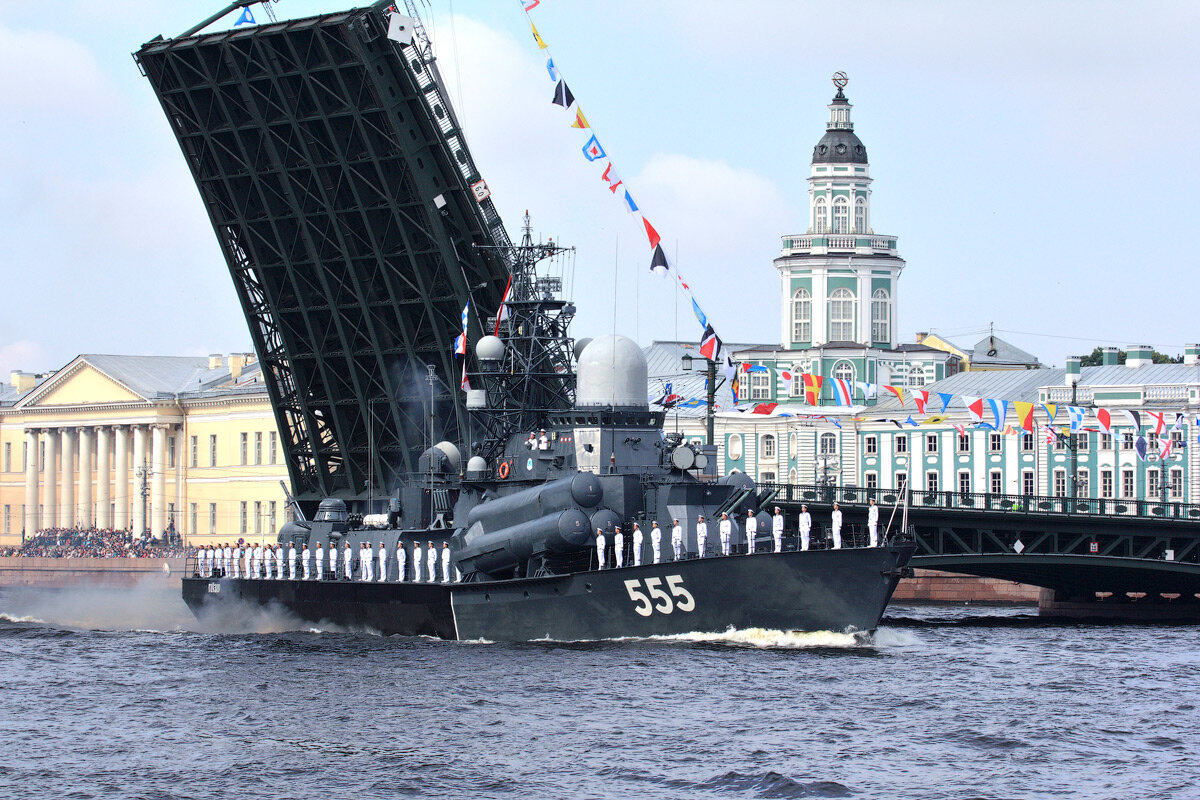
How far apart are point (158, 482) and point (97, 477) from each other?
4.73 m

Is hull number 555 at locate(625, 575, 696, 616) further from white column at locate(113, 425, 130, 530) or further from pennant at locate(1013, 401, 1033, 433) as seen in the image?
white column at locate(113, 425, 130, 530)

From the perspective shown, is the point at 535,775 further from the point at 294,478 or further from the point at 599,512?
the point at 294,478

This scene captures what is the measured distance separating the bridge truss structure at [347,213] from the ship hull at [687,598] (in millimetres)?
6451

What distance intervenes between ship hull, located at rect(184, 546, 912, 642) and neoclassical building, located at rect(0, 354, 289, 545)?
3935 centimetres

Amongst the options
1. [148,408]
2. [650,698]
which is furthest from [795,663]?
[148,408]

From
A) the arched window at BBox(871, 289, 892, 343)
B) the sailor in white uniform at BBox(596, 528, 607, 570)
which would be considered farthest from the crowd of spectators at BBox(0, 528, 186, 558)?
the sailor in white uniform at BBox(596, 528, 607, 570)

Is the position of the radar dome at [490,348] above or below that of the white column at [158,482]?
above

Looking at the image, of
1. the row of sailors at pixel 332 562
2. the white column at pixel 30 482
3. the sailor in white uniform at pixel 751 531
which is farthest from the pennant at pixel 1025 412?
the white column at pixel 30 482

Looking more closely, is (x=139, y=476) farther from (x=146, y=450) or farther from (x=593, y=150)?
(x=593, y=150)

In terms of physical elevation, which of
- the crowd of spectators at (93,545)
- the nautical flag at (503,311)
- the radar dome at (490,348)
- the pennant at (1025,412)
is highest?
the nautical flag at (503,311)

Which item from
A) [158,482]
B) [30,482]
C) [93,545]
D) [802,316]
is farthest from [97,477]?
[802,316]

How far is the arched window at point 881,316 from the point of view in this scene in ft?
232

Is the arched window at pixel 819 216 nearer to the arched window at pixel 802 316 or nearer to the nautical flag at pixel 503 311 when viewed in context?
the arched window at pixel 802 316

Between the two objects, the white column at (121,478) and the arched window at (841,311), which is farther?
the white column at (121,478)
